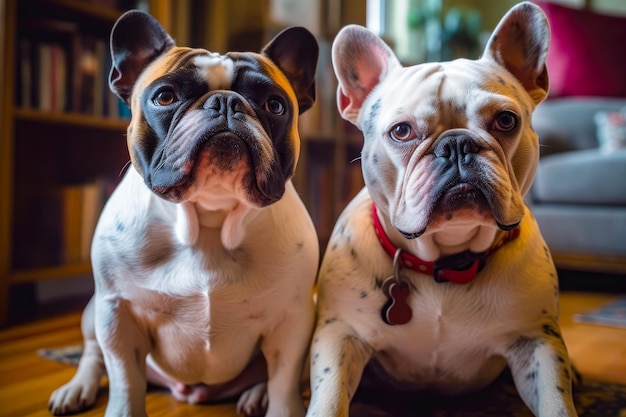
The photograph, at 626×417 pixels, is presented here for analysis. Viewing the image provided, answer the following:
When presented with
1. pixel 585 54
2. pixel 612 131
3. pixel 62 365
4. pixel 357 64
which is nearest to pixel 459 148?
pixel 357 64

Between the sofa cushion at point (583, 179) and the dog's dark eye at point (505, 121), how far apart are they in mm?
1756

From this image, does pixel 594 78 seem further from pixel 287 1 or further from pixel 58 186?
pixel 58 186

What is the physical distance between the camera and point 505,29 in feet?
3.67

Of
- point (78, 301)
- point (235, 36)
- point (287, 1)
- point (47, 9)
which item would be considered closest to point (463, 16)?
point (287, 1)

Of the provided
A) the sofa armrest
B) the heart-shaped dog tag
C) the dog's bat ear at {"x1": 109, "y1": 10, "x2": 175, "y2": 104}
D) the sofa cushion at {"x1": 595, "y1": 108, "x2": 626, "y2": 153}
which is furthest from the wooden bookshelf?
the sofa cushion at {"x1": 595, "y1": 108, "x2": 626, "y2": 153}

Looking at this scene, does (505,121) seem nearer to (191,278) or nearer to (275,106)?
(275,106)

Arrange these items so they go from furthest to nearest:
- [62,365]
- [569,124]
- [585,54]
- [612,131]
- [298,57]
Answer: [585,54]
[569,124]
[612,131]
[62,365]
[298,57]

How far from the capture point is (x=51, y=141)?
2.54 metres

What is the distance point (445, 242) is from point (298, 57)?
42cm

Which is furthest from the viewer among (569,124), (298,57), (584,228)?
Result: (569,124)

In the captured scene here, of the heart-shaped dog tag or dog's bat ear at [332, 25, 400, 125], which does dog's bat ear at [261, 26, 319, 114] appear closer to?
dog's bat ear at [332, 25, 400, 125]

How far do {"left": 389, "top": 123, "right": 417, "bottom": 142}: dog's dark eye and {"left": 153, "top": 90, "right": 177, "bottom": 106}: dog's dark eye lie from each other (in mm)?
353

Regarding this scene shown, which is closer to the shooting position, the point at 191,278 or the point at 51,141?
the point at 191,278

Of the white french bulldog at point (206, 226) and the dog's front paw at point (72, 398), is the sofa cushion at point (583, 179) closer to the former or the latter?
the white french bulldog at point (206, 226)
